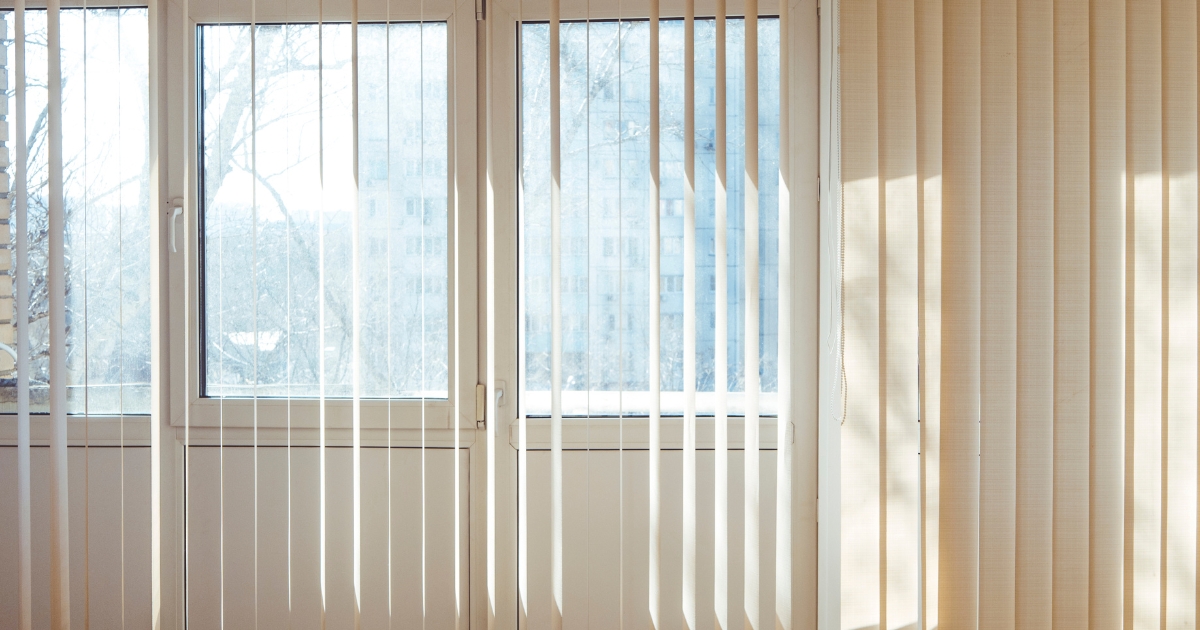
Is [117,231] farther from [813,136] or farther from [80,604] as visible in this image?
[813,136]

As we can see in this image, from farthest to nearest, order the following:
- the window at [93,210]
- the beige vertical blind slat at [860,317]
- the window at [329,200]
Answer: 1. the window at [329,200]
2. the window at [93,210]
3. the beige vertical blind slat at [860,317]

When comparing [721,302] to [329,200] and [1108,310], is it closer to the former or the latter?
[1108,310]

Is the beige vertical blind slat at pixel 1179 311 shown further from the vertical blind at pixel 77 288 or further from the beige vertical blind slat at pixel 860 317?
the vertical blind at pixel 77 288

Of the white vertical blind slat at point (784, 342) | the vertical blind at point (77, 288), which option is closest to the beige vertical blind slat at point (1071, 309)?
the white vertical blind slat at point (784, 342)

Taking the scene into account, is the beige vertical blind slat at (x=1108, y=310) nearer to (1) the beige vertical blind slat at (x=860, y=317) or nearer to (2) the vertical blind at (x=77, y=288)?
(1) the beige vertical blind slat at (x=860, y=317)

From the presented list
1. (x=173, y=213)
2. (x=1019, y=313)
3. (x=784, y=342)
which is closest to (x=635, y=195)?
(x=784, y=342)

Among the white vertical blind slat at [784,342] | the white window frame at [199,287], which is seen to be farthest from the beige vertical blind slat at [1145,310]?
the white window frame at [199,287]

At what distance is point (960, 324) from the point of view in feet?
4.37

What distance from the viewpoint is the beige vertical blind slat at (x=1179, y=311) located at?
52.6 inches

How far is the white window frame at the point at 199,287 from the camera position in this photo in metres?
1.60

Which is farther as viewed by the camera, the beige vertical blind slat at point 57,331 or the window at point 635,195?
the window at point 635,195

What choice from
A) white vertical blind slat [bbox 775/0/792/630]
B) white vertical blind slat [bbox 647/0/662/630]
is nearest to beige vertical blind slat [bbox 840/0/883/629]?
white vertical blind slat [bbox 775/0/792/630]

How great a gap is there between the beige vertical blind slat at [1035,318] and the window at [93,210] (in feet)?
6.08

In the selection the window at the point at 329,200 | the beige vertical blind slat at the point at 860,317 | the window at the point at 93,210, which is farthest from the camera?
the window at the point at 329,200
